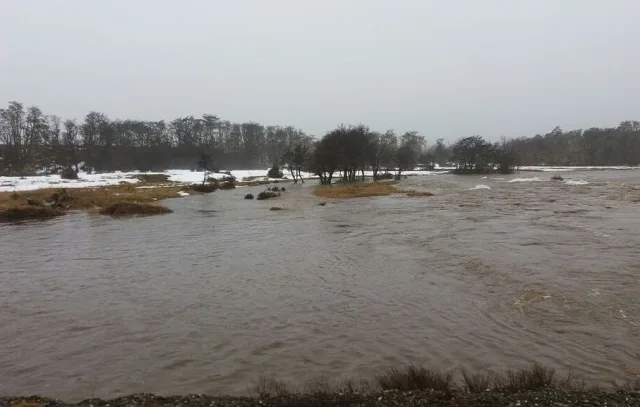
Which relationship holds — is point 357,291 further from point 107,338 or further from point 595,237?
point 595,237

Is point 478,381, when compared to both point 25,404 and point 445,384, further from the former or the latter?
point 25,404

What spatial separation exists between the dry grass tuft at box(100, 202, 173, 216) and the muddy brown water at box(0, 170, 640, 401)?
11.7 metres

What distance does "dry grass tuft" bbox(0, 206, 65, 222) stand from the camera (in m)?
33.3

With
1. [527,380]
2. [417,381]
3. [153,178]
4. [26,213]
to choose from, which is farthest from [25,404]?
[153,178]

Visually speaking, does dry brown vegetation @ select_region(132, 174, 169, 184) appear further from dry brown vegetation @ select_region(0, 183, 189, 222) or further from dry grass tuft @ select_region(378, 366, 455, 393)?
dry grass tuft @ select_region(378, 366, 455, 393)

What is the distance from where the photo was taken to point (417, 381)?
668 cm

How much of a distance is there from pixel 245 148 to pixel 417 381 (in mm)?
147859

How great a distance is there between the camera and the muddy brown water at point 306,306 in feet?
26.3

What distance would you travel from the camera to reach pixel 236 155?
147375mm

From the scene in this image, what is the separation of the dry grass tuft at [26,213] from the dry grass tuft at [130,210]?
399 cm

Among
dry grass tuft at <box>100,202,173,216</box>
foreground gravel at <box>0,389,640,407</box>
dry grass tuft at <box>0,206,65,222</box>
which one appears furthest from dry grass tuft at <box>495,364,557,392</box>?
dry grass tuft at <box>0,206,65,222</box>

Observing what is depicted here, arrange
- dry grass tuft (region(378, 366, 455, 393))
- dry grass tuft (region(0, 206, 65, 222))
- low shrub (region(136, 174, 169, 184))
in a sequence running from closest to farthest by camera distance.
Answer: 1. dry grass tuft (region(378, 366, 455, 393))
2. dry grass tuft (region(0, 206, 65, 222))
3. low shrub (region(136, 174, 169, 184))

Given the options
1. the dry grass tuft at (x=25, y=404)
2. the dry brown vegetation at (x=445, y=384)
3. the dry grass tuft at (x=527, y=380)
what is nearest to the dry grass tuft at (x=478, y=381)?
the dry brown vegetation at (x=445, y=384)

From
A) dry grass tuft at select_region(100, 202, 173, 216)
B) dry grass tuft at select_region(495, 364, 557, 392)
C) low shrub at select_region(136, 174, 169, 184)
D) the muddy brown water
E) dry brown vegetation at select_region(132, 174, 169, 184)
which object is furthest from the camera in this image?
dry brown vegetation at select_region(132, 174, 169, 184)
